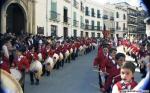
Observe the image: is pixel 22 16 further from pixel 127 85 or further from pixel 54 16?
pixel 127 85

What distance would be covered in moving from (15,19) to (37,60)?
37.6 feet

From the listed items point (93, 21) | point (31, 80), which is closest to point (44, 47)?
point (31, 80)

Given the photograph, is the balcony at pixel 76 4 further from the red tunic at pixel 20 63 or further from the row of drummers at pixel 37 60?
the red tunic at pixel 20 63

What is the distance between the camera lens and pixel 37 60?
430 inches

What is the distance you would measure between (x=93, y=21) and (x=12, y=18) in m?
30.5

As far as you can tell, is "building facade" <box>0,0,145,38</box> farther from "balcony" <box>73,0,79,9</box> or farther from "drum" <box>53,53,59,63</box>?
"drum" <box>53,53,59,63</box>

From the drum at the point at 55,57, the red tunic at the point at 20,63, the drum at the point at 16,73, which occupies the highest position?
the red tunic at the point at 20,63

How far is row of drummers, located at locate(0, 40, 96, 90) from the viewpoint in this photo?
299 inches

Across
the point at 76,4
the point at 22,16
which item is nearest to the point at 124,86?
the point at 22,16

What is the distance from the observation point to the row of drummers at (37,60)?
7605 mm

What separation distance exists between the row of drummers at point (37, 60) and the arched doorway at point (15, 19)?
11.0 feet

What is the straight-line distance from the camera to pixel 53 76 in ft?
43.0

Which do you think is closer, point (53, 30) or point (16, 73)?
point (16, 73)

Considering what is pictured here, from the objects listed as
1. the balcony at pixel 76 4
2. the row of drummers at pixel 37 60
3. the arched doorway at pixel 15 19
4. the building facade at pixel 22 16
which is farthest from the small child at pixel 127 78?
the balcony at pixel 76 4
